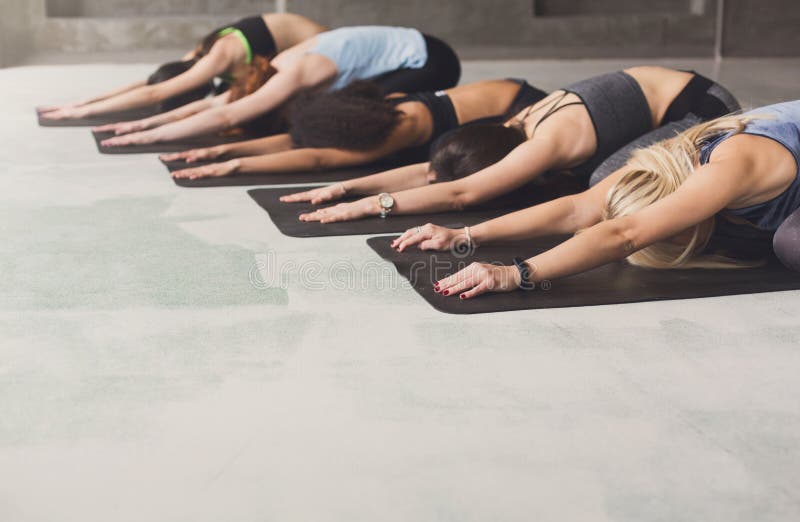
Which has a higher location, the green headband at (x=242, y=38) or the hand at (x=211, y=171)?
the green headband at (x=242, y=38)

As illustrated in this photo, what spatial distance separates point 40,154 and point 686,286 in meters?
3.34

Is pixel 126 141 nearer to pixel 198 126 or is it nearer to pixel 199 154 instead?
pixel 198 126

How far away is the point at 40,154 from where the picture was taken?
4.93m

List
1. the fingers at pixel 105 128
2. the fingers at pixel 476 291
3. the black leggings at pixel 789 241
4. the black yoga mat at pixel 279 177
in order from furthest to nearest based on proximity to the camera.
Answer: the fingers at pixel 105 128
the black yoga mat at pixel 279 177
the black leggings at pixel 789 241
the fingers at pixel 476 291

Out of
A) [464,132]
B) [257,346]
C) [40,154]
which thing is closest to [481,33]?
[40,154]

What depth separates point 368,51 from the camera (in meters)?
4.93

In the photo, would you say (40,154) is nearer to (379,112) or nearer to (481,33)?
(379,112)

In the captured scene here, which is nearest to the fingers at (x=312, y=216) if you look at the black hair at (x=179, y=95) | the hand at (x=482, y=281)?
the hand at (x=482, y=281)

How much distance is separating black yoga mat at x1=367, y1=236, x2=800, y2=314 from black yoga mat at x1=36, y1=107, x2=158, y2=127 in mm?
3265

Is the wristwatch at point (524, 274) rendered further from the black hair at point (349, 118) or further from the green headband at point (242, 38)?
the green headband at point (242, 38)

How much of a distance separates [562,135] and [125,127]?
9.18 ft

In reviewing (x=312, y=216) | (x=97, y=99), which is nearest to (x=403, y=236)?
(x=312, y=216)

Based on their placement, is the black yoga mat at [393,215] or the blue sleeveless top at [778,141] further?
the black yoga mat at [393,215]

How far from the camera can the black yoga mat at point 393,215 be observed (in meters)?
3.47
